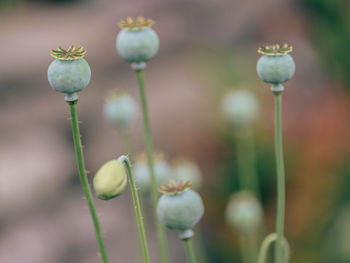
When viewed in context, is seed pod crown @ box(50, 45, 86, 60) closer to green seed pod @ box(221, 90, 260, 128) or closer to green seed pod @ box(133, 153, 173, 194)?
green seed pod @ box(133, 153, 173, 194)

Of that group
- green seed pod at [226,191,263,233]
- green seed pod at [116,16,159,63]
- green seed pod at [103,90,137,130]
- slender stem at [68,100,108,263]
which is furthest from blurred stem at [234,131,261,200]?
slender stem at [68,100,108,263]

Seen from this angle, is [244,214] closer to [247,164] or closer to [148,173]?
[148,173]

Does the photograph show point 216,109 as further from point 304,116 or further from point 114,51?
point 114,51

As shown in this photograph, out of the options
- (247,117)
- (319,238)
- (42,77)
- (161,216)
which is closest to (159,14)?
(42,77)

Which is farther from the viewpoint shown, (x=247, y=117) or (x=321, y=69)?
(x=321, y=69)

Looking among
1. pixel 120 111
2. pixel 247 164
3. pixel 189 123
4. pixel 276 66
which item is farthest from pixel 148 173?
pixel 189 123
